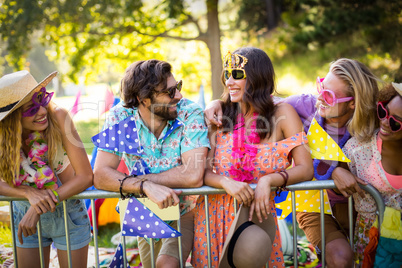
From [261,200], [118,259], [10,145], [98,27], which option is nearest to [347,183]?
[261,200]

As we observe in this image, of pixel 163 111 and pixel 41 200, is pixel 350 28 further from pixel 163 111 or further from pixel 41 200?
pixel 41 200

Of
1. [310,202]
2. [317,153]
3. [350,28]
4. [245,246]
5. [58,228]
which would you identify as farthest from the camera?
[350,28]

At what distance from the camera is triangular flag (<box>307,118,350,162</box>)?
2.72m

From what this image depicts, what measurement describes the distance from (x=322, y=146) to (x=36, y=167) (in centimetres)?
207

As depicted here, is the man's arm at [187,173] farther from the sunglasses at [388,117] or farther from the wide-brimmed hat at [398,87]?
the wide-brimmed hat at [398,87]

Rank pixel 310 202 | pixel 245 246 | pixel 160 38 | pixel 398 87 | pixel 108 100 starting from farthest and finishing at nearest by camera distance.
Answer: pixel 160 38 → pixel 108 100 → pixel 310 202 → pixel 398 87 → pixel 245 246

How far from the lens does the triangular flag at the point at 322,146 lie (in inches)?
107

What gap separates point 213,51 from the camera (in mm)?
10391

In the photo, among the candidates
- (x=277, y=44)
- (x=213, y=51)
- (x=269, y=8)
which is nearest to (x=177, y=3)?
(x=213, y=51)

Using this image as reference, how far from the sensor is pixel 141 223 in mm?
2604

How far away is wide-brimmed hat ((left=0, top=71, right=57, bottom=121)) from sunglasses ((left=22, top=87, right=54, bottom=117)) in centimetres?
4

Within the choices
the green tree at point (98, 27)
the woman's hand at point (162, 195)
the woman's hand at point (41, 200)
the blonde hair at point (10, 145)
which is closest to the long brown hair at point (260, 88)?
the woman's hand at point (162, 195)

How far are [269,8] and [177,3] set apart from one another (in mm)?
14544

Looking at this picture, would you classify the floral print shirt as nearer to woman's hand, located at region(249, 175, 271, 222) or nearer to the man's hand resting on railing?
woman's hand, located at region(249, 175, 271, 222)
